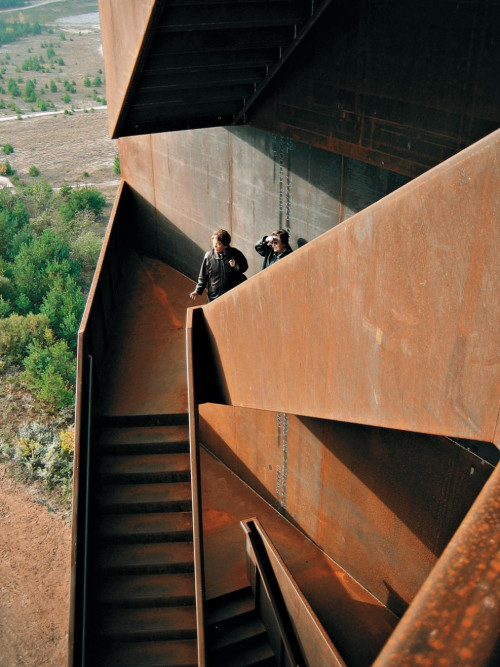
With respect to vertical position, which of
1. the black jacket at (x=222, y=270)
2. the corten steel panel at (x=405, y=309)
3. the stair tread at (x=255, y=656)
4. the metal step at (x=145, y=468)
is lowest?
the stair tread at (x=255, y=656)

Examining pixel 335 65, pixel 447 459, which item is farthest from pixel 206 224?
pixel 447 459

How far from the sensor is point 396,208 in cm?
398

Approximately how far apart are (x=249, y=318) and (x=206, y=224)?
517cm

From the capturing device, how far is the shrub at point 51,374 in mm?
19297

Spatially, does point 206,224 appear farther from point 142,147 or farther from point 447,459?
point 447,459

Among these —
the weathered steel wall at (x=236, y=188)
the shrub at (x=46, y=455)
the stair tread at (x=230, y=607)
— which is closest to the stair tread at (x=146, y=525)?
the stair tread at (x=230, y=607)

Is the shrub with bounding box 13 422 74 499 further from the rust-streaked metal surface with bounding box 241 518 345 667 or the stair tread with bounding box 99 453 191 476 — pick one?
the rust-streaked metal surface with bounding box 241 518 345 667

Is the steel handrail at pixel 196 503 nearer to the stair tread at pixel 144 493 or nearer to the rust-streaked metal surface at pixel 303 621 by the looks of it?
the stair tread at pixel 144 493

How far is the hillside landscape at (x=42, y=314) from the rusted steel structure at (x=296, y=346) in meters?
4.14

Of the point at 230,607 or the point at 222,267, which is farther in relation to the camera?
the point at 230,607

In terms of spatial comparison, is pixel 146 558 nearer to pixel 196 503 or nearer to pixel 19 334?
pixel 196 503

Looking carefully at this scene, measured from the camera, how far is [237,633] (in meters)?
8.73

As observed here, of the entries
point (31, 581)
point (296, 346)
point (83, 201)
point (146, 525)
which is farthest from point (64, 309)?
point (296, 346)

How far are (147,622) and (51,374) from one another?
42.1 ft
